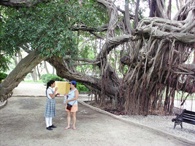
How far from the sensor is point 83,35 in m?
10.7

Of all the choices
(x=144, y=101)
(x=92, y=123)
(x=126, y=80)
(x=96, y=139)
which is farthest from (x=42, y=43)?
(x=144, y=101)

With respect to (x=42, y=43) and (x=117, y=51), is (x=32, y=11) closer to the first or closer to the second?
(x=42, y=43)

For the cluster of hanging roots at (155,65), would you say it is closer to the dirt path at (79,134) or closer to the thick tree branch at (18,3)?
the dirt path at (79,134)

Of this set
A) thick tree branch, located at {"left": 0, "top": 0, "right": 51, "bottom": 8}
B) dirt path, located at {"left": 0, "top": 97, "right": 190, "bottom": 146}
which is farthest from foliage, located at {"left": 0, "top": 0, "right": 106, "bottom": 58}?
dirt path, located at {"left": 0, "top": 97, "right": 190, "bottom": 146}

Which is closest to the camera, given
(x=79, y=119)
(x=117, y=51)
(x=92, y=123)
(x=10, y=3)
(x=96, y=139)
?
(x=10, y=3)

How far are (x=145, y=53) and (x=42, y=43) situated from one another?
11.7ft

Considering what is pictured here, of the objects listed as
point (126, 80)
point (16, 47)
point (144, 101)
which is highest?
point (16, 47)

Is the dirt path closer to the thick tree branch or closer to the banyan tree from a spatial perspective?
the banyan tree

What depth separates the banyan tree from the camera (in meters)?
4.70

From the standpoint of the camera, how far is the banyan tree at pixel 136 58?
4.70 m

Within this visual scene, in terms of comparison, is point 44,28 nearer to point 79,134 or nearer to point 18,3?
point 18,3

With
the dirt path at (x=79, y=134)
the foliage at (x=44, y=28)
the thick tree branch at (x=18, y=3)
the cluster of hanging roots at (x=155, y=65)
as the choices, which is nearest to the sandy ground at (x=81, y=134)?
the dirt path at (x=79, y=134)

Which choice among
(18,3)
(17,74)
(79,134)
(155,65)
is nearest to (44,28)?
(18,3)

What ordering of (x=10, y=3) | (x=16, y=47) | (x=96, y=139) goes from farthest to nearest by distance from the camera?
(x=96, y=139) → (x=16, y=47) → (x=10, y=3)
